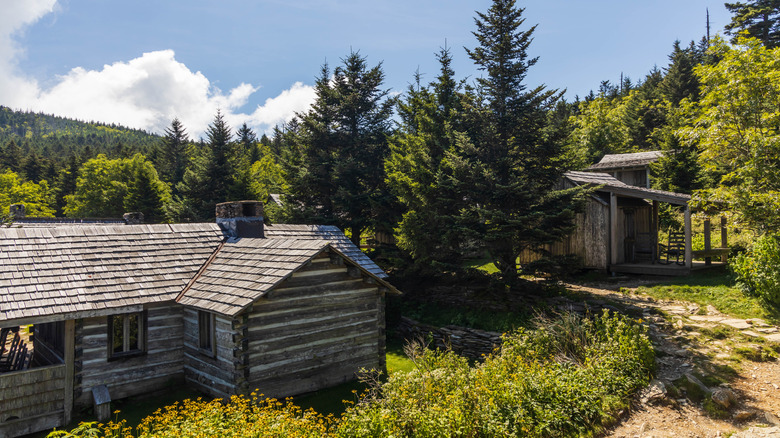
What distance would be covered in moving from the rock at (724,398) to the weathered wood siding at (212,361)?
10042 mm

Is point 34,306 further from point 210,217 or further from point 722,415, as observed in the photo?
point 210,217

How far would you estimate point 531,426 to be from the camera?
6906 mm

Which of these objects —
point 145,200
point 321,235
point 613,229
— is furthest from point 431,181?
point 145,200

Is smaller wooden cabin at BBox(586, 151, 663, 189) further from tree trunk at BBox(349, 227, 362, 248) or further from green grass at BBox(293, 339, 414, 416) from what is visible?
green grass at BBox(293, 339, 414, 416)

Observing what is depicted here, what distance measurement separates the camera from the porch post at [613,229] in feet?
60.5

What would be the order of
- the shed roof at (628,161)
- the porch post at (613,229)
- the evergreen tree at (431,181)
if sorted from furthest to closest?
the shed roof at (628,161)
the porch post at (613,229)
the evergreen tree at (431,181)

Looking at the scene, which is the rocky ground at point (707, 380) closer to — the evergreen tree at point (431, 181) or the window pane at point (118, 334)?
the evergreen tree at point (431, 181)

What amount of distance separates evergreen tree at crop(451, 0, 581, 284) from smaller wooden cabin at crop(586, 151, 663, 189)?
1804 cm

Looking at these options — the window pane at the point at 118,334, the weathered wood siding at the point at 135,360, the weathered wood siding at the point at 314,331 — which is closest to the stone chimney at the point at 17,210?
the window pane at the point at 118,334

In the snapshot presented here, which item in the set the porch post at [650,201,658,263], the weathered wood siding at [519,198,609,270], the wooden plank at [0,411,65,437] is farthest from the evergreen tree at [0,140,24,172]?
the porch post at [650,201,658,263]

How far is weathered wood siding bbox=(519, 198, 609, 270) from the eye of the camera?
18.5 m

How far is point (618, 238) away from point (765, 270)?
24.1 feet

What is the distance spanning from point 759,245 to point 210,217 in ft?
103

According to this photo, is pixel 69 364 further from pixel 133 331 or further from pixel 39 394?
pixel 133 331
